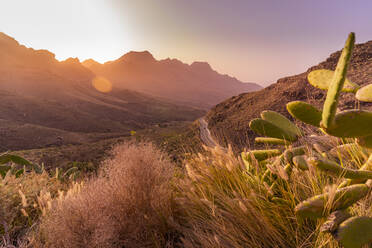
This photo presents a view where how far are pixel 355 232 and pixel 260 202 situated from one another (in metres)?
0.86

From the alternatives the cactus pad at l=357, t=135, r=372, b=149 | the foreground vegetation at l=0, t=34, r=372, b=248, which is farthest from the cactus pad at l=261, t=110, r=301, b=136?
the cactus pad at l=357, t=135, r=372, b=149

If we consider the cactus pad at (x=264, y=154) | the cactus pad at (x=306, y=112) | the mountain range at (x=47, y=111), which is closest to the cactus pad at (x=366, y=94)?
the cactus pad at (x=306, y=112)

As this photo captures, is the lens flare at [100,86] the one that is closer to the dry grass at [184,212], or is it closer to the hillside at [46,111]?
the hillside at [46,111]

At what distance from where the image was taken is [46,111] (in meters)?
52.8

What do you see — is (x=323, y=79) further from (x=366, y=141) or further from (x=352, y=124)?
(x=352, y=124)

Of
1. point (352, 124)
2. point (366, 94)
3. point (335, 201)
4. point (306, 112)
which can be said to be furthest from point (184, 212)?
point (366, 94)

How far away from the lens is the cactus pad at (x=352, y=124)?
158 centimetres

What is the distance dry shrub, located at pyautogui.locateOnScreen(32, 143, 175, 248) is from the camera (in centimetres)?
187

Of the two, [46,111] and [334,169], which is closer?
[334,169]

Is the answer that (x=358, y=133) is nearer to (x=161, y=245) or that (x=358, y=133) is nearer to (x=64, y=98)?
(x=161, y=245)

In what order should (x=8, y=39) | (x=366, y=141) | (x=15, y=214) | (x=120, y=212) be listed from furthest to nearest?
(x=8, y=39)
(x=15, y=214)
(x=120, y=212)
(x=366, y=141)

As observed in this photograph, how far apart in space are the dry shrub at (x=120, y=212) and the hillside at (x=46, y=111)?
123ft

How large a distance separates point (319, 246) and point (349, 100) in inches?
449

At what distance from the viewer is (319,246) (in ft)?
5.33
